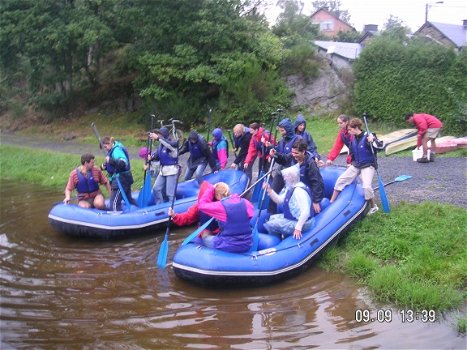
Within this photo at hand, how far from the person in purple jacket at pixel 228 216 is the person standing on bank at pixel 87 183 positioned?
2.66 m

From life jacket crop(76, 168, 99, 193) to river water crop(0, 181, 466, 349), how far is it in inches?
46.9

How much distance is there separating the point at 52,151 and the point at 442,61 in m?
12.1

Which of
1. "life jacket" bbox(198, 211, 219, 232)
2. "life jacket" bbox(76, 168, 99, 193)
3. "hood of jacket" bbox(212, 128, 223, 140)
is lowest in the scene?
"life jacket" bbox(198, 211, 219, 232)

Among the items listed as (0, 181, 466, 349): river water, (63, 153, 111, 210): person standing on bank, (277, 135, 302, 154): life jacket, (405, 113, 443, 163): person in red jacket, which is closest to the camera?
(0, 181, 466, 349): river water

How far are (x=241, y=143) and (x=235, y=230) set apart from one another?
3856 mm

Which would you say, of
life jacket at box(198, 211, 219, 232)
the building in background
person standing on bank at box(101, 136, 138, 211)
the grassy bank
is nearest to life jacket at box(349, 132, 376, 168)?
the grassy bank

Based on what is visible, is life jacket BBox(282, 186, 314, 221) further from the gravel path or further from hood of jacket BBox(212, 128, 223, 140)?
hood of jacket BBox(212, 128, 223, 140)

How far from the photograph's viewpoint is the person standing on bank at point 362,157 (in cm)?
707

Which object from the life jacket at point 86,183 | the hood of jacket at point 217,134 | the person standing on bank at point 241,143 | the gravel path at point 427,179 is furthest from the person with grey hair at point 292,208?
the hood of jacket at point 217,134

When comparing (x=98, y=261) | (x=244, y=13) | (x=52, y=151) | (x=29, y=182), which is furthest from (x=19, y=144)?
(x=98, y=261)

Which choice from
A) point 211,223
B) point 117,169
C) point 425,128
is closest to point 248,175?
point 117,169

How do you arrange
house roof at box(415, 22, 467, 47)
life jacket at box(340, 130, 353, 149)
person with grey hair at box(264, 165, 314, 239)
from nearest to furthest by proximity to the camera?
1. person with grey hair at box(264, 165, 314, 239)
2. life jacket at box(340, 130, 353, 149)
3. house roof at box(415, 22, 467, 47)

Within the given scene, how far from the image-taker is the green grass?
5297 mm

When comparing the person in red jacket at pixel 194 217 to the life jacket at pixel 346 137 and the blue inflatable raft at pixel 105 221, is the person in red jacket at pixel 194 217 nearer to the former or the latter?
the blue inflatable raft at pixel 105 221
